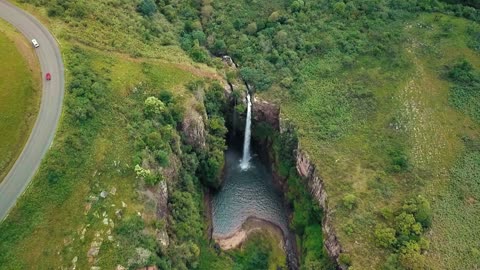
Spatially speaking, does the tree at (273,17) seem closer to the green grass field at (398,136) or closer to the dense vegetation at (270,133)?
A: the dense vegetation at (270,133)

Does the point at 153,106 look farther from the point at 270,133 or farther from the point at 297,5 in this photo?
the point at 297,5

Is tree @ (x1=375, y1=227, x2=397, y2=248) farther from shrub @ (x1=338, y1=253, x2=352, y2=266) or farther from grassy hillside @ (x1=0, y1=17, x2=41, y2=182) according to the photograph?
grassy hillside @ (x1=0, y1=17, x2=41, y2=182)

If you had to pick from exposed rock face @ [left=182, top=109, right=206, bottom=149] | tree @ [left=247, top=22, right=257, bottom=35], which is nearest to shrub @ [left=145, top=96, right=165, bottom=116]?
exposed rock face @ [left=182, top=109, right=206, bottom=149]

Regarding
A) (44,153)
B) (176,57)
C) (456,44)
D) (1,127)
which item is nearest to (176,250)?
(44,153)

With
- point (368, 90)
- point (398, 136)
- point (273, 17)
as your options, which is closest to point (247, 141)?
point (368, 90)

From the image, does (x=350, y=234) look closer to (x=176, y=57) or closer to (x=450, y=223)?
(x=450, y=223)
